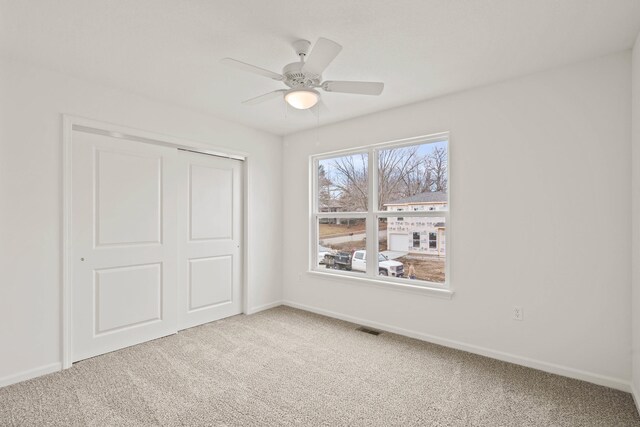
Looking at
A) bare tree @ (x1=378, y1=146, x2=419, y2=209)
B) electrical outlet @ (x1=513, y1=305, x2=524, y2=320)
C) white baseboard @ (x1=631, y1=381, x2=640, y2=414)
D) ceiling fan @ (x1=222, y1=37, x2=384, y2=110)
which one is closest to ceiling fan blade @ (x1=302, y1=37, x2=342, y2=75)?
ceiling fan @ (x1=222, y1=37, x2=384, y2=110)

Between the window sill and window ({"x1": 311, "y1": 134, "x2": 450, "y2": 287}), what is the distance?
0.23ft

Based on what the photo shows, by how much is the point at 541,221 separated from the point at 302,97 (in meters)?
2.15

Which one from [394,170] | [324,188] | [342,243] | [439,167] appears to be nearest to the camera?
[439,167]

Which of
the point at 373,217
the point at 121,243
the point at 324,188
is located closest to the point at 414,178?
the point at 373,217

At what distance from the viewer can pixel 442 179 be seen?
3.31 metres

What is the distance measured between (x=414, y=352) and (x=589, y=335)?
52.5 inches

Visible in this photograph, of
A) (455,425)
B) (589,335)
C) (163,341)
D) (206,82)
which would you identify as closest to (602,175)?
(589,335)

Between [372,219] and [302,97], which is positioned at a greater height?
[302,97]

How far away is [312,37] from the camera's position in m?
2.17

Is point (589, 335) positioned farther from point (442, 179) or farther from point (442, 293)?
point (442, 179)

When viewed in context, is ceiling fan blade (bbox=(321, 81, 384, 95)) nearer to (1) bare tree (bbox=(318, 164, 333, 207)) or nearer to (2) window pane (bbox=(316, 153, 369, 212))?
(2) window pane (bbox=(316, 153, 369, 212))

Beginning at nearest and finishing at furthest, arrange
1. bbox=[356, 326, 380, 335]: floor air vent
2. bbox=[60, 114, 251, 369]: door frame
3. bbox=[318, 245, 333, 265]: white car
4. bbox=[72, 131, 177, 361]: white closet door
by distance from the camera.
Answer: bbox=[60, 114, 251, 369]: door frame
bbox=[72, 131, 177, 361]: white closet door
bbox=[356, 326, 380, 335]: floor air vent
bbox=[318, 245, 333, 265]: white car

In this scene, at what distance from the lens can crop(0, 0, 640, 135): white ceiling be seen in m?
1.87

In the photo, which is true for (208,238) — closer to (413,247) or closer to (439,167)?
(413,247)
